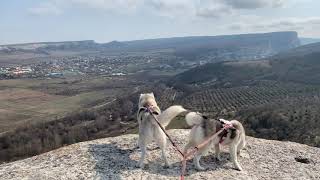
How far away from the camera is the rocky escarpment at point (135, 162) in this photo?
13.9 meters

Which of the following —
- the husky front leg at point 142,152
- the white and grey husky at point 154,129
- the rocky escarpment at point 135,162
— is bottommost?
the rocky escarpment at point 135,162

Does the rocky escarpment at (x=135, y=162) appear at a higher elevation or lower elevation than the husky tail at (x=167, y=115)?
lower

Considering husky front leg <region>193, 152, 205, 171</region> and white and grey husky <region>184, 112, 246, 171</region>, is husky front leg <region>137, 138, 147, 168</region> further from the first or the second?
husky front leg <region>193, 152, 205, 171</region>

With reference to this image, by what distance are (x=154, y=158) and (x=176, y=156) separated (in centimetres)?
95

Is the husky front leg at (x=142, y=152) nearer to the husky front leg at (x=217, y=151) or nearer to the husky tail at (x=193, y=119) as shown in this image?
the husky tail at (x=193, y=119)

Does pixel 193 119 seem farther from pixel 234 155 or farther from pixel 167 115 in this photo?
pixel 234 155

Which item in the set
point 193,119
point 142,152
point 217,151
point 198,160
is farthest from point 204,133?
point 142,152

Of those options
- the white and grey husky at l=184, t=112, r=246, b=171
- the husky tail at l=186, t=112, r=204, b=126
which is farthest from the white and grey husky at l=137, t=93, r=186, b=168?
the white and grey husky at l=184, t=112, r=246, b=171

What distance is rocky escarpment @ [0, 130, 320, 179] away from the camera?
1394cm

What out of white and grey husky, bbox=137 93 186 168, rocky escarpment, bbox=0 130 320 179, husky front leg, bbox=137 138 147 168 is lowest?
rocky escarpment, bbox=0 130 320 179

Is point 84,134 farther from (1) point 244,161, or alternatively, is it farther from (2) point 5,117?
(1) point 244,161

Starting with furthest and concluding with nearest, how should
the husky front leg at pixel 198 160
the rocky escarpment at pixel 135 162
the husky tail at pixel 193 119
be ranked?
the husky front leg at pixel 198 160 < the husky tail at pixel 193 119 < the rocky escarpment at pixel 135 162

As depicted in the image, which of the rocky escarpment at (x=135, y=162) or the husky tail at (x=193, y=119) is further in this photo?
the husky tail at (x=193, y=119)

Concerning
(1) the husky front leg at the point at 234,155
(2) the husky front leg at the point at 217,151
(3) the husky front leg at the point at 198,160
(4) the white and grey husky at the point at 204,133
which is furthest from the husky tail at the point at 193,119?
(1) the husky front leg at the point at 234,155
